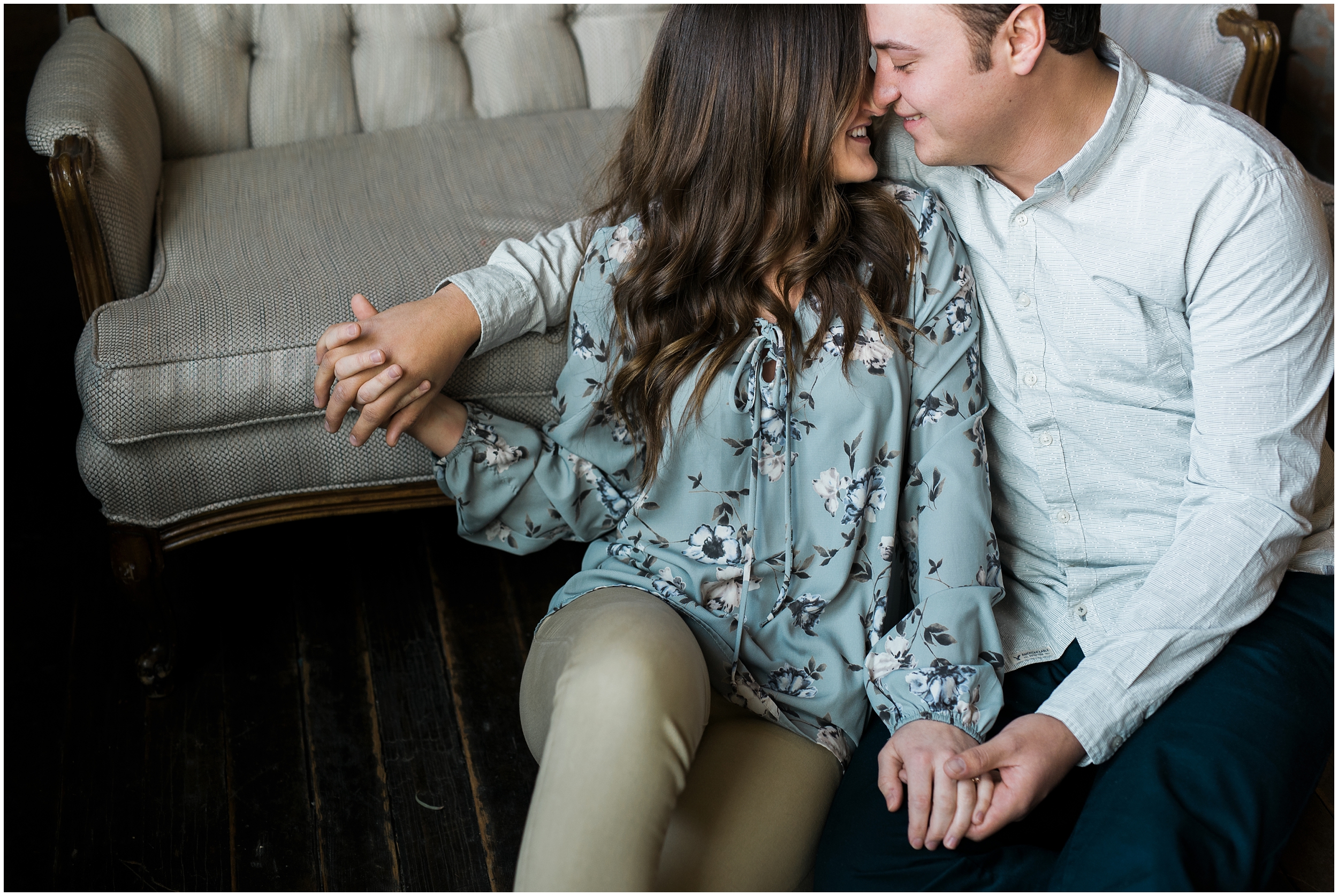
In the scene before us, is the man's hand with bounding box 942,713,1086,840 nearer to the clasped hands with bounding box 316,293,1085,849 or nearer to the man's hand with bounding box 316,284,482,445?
the clasped hands with bounding box 316,293,1085,849

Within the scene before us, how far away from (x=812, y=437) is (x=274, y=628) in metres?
1.00

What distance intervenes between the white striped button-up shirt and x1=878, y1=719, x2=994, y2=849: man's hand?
0.36 feet

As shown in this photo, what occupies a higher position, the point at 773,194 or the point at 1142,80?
the point at 1142,80

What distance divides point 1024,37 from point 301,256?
0.99m

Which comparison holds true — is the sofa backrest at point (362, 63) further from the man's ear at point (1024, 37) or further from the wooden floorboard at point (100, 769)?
the man's ear at point (1024, 37)

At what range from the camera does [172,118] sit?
1893mm

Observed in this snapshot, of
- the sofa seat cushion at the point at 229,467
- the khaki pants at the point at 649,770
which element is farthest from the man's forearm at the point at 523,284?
the khaki pants at the point at 649,770

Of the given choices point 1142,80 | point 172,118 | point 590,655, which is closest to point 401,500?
point 590,655

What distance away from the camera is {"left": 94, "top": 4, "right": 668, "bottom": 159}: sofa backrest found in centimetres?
189

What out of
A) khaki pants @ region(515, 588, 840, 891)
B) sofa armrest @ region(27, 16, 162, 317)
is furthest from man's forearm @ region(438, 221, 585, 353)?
sofa armrest @ region(27, 16, 162, 317)

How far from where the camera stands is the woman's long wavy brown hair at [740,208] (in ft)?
3.64

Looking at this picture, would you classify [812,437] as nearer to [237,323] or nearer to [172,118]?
[237,323]

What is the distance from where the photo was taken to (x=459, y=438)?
1309 mm

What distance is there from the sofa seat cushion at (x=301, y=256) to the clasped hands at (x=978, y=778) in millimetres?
685
